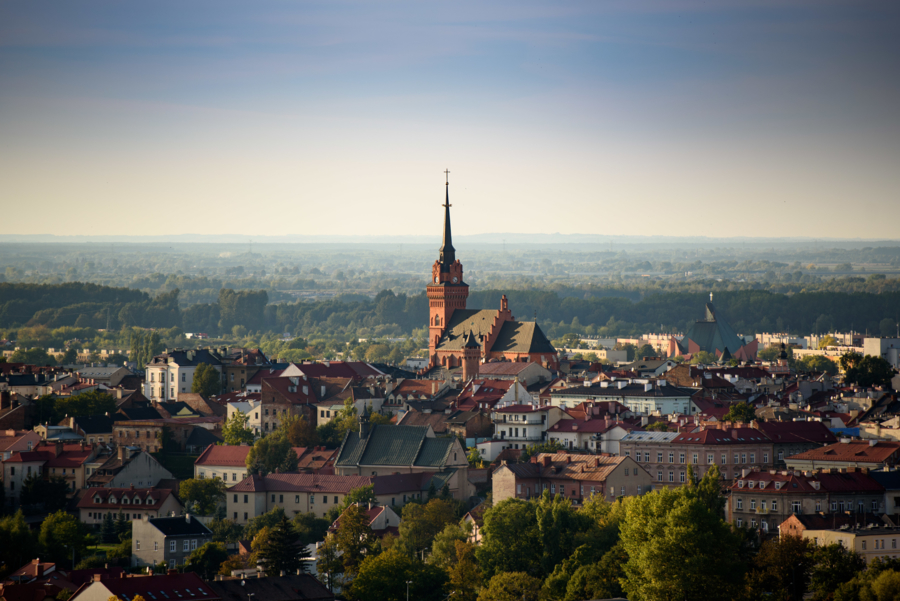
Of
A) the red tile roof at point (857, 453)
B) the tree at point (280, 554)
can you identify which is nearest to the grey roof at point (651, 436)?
the red tile roof at point (857, 453)

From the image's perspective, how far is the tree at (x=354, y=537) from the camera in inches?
2534

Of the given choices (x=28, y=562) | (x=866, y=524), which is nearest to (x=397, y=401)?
(x=28, y=562)

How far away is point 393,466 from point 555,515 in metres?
17.0

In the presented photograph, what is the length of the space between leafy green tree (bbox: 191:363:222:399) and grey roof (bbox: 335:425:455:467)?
25.4 m

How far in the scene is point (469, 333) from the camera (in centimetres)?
11794

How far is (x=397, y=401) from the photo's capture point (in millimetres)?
94688

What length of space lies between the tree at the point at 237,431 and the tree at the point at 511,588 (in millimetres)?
32351

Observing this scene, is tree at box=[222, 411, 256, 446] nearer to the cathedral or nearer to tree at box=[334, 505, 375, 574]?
the cathedral

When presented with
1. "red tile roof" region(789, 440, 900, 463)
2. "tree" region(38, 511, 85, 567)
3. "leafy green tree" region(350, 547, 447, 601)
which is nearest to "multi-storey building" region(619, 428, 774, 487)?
"red tile roof" region(789, 440, 900, 463)

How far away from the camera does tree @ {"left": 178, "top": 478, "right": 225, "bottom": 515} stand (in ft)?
252

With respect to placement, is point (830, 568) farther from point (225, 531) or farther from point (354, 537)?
point (225, 531)

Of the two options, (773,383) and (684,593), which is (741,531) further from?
(773,383)

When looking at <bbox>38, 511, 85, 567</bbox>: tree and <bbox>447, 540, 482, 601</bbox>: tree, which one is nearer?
<bbox>447, 540, 482, 601</bbox>: tree

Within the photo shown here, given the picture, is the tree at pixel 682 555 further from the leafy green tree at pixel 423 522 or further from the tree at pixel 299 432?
the tree at pixel 299 432
